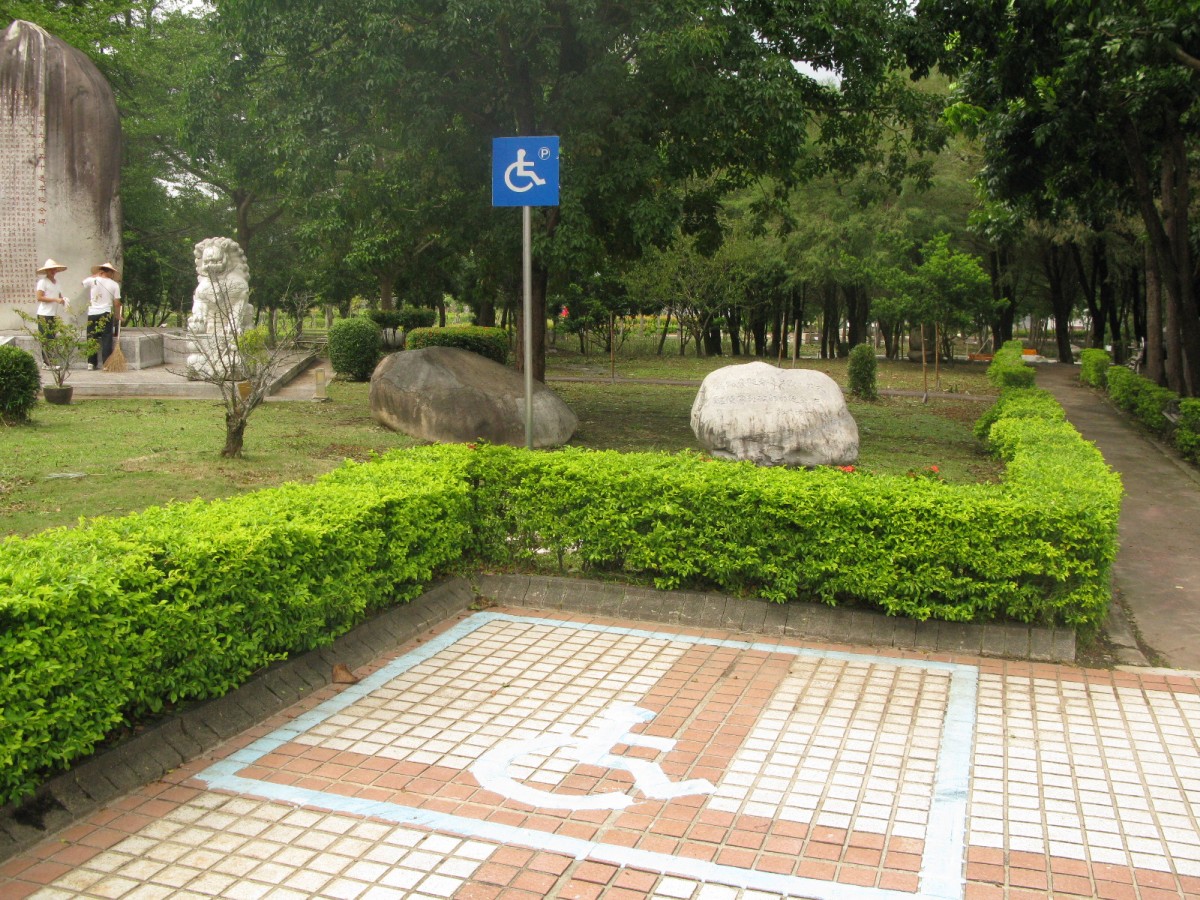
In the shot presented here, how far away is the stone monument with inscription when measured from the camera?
1777 centimetres

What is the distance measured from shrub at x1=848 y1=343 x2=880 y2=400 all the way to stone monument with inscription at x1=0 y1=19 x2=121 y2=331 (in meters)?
14.8

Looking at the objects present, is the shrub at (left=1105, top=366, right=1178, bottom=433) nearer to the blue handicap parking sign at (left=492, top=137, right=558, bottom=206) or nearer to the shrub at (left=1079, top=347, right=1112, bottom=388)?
the shrub at (left=1079, top=347, right=1112, bottom=388)

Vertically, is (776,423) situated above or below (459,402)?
below

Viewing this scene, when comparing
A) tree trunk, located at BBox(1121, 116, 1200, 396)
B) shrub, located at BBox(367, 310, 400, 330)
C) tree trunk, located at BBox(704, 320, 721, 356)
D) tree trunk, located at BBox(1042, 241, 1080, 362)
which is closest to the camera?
tree trunk, located at BBox(1121, 116, 1200, 396)

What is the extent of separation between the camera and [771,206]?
1791 cm

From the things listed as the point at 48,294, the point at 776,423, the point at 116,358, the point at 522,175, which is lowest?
the point at 776,423

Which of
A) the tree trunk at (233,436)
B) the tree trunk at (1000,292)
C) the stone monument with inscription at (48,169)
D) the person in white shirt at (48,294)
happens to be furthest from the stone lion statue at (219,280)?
the tree trunk at (1000,292)

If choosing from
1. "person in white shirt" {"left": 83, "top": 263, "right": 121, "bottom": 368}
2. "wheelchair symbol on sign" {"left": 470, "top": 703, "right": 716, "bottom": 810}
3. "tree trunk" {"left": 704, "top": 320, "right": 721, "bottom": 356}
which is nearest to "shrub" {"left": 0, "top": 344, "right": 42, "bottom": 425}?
"person in white shirt" {"left": 83, "top": 263, "right": 121, "bottom": 368}

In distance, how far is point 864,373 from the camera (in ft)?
72.0

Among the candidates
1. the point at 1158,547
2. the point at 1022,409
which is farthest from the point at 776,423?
the point at 1022,409

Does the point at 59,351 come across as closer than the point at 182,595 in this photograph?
No

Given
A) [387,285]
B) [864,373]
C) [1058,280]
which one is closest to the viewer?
[864,373]

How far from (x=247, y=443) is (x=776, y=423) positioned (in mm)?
5864

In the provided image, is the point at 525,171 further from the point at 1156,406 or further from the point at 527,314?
the point at 1156,406
